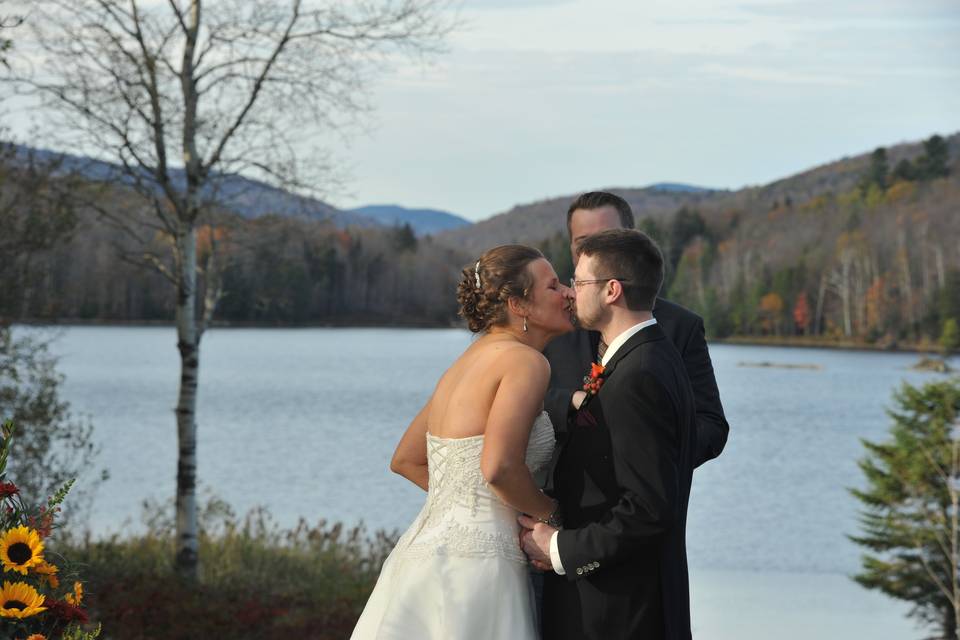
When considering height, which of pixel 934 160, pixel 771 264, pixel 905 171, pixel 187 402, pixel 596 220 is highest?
pixel 934 160

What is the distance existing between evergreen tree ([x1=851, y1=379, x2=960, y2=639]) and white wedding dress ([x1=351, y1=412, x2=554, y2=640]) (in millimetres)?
17310

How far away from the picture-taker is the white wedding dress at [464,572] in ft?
10.9

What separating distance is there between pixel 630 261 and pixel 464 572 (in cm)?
102

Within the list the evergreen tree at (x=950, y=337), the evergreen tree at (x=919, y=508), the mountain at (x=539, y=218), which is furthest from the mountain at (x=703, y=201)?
the evergreen tree at (x=919, y=508)

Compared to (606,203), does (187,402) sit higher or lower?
lower

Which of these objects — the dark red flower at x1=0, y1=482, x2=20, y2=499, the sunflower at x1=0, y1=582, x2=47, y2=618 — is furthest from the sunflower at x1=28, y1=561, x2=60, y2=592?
the dark red flower at x1=0, y1=482, x2=20, y2=499

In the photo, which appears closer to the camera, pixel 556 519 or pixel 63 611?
pixel 63 611

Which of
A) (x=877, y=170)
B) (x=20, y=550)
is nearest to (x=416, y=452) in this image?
(x=20, y=550)

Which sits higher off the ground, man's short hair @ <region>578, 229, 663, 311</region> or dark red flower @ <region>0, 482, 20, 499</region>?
man's short hair @ <region>578, 229, 663, 311</region>

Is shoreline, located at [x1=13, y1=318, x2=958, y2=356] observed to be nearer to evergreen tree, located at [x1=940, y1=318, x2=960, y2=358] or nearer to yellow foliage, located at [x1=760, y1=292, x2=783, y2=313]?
evergreen tree, located at [x1=940, y1=318, x2=960, y2=358]

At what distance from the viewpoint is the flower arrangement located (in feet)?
10.0

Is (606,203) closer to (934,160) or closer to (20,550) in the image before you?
(20,550)

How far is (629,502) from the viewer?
2.98 m

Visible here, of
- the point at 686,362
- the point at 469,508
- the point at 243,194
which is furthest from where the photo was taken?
the point at 243,194
